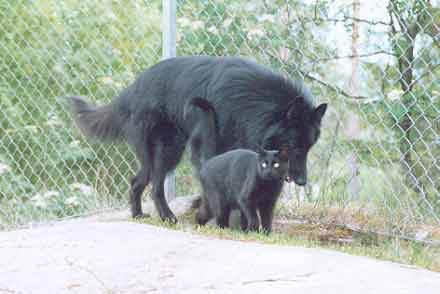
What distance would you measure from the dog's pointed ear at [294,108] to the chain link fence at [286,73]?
627 mm

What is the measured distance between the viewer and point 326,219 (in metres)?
5.19

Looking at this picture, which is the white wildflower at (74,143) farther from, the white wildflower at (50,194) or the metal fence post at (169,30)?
the metal fence post at (169,30)

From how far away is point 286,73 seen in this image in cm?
551

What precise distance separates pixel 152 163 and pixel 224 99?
2.30 ft

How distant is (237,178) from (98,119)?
1.47 metres

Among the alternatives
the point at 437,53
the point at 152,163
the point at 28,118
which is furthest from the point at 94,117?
the point at 437,53

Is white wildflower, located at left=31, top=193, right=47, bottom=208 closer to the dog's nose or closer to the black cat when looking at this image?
the black cat

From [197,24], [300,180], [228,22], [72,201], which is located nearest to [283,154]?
[300,180]

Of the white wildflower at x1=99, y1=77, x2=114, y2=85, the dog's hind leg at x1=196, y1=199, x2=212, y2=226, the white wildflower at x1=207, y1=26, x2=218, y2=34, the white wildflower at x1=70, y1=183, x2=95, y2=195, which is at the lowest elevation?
the white wildflower at x1=70, y1=183, x2=95, y2=195

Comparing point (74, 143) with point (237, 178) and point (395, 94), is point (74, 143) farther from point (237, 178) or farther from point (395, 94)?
point (395, 94)

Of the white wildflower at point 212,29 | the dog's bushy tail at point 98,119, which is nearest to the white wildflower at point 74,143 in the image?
the dog's bushy tail at point 98,119

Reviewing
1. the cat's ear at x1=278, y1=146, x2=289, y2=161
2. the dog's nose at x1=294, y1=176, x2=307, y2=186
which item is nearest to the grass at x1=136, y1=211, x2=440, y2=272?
the dog's nose at x1=294, y1=176, x2=307, y2=186

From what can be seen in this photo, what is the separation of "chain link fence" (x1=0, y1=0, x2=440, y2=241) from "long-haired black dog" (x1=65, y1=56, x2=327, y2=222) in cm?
51

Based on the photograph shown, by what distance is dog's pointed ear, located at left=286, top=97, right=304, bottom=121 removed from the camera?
4621 millimetres
